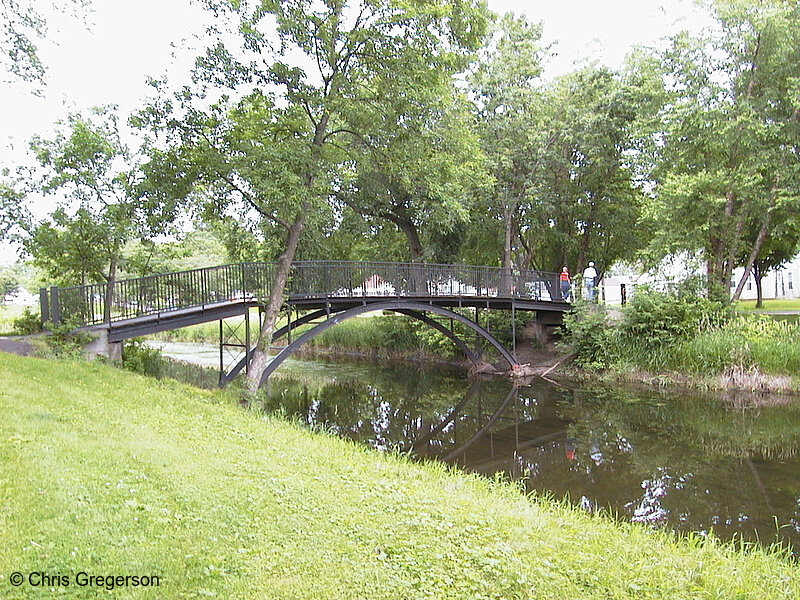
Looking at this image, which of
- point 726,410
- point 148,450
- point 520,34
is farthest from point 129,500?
point 520,34

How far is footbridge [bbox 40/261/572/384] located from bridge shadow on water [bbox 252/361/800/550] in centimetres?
262

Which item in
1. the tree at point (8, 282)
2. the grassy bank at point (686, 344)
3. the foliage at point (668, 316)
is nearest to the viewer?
the grassy bank at point (686, 344)

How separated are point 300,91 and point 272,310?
16.6ft

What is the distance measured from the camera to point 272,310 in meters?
13.6

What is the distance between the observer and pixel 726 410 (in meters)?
14.4

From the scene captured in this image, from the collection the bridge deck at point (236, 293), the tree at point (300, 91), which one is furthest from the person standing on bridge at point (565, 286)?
the tree at point (300, 91)

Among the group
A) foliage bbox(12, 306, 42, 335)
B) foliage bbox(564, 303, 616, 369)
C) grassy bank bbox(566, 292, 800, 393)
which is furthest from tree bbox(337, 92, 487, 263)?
foliage bbox(12, 306, 42, 335)

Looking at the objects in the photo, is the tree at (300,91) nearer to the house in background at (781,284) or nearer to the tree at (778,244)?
the tree at (778,244)

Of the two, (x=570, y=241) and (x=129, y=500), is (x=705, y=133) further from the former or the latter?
(x=129, y=500)

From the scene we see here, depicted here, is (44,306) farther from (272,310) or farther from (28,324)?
(272,310)

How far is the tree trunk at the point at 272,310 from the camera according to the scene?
13.4 m

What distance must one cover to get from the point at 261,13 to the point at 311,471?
10.5 meters

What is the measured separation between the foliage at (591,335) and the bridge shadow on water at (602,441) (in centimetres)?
232

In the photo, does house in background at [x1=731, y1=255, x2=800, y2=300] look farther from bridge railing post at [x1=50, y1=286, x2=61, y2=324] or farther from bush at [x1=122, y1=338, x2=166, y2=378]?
bridge railing post at [x1=50, y1=286, x2=61, y2=324]
